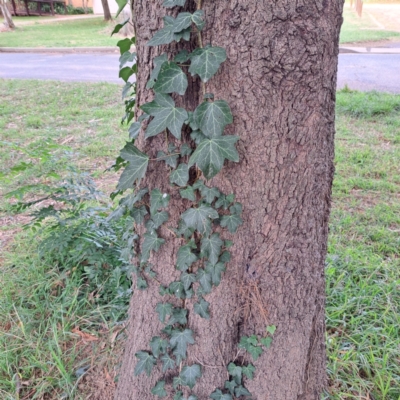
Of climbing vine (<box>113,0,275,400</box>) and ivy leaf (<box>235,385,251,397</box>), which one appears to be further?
ivy leaf (<box>235,385,251,397</box>)

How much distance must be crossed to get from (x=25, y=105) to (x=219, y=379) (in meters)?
5.36

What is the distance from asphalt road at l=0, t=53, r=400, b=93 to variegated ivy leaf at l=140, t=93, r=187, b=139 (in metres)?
5.82

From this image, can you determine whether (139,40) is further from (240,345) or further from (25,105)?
(25,105)

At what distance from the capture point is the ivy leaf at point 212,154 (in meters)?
0.96

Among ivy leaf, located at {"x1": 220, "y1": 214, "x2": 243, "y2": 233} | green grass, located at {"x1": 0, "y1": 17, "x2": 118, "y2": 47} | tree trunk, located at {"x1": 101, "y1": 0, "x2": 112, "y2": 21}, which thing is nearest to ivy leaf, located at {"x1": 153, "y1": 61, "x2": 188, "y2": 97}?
ivy leaf, located at {"x1": 220, "y1": 214, "x2": 243, "y2": 233}

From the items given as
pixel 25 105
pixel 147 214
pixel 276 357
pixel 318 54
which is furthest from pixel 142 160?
pixel 25 105

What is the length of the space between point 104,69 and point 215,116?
8.19m

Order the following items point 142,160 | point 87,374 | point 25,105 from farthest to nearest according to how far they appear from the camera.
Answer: point 25,105 → point 87,374 → point 142,160

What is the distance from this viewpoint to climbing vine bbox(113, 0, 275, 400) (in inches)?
37.9

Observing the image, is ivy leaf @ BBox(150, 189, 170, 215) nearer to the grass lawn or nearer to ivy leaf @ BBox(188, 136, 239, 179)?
ivy leaf @ BBox(188, 136, 239, 179)

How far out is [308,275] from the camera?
1.24 meters

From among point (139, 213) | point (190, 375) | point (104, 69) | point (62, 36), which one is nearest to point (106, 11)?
point (62, 36)

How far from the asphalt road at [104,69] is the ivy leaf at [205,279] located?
578cm

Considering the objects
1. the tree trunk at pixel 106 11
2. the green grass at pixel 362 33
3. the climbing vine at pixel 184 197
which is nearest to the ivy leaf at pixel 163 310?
the climbing vine at pixel 184 197
